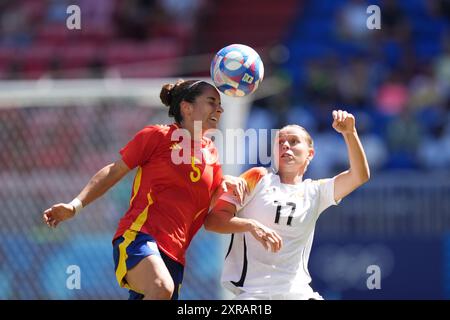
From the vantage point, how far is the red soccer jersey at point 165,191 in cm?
682

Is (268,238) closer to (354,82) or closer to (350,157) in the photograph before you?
(350,157)

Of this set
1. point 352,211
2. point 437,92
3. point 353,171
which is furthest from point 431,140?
point 353,171

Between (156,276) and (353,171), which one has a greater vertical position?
(353,171)

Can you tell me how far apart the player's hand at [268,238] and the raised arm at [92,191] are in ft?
3.17

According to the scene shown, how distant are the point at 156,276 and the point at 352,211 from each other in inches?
259

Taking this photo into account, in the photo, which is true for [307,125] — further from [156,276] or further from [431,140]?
[156,276]

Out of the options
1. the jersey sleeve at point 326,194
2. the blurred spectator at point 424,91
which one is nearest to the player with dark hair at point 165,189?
the jersey sleeve at point 326,194

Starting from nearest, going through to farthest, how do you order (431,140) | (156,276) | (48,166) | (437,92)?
(156,276)
(48,166)
(431,140)
(437,92)

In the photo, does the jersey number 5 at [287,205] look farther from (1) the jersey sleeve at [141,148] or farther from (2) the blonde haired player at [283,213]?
(1) the jersey sleeve at [141,148]

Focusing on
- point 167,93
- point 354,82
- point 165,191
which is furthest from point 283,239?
point 354,82

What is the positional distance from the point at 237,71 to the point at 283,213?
98cm

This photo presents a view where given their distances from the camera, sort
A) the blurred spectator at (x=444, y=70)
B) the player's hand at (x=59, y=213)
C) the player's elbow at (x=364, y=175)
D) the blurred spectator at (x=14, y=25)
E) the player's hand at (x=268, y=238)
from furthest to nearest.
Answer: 1. the blurred spectator at (x=14, y=25)
2. the blurred spectator at (x=444, y=70)
3. the player's elbow at (x=364, y=175)
4. the player's hand at (x=59, y=213)
5. the player's hand at (x=268, y=238)

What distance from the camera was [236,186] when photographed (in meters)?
6.77

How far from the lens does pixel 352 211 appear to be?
1283 cm
